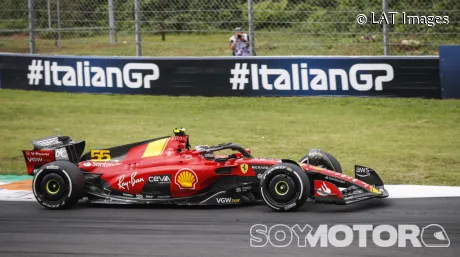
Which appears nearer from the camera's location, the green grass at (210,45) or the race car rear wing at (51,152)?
the race car rear wing at (51,152)

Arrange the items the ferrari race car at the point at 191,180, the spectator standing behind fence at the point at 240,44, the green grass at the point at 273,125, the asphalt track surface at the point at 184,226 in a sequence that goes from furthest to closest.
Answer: the spectator standing behind fence at the point at 240,44 < the green grass at the point at 273,125 < the ferrari race car at the point at 191,180 < the asphalt track surface at the point at 184,226

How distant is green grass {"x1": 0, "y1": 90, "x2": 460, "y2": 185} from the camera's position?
14797 millimetres

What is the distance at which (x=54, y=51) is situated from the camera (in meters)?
23.1

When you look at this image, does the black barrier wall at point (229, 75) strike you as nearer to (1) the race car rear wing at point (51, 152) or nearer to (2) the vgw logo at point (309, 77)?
(2) the vgw logo at point (309, 77)

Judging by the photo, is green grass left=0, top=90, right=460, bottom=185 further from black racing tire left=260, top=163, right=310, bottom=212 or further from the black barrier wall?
black racing tire left=260, top=163, right=310, bottom=212

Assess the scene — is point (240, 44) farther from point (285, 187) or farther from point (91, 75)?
point (285, 187)

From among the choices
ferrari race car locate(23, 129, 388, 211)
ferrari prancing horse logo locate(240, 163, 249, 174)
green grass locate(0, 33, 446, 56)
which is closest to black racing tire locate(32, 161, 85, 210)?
ferrari race car locate(23, 129, 388, 211)

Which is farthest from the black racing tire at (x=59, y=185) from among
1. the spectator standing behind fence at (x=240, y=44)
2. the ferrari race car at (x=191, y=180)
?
the spectator standing behind fence at (x=240, y=44)

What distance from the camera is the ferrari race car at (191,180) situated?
10.4 metres

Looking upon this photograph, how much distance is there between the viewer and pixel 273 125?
18.1 metres

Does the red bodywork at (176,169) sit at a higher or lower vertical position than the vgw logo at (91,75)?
lower

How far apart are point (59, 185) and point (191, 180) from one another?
1.60 m

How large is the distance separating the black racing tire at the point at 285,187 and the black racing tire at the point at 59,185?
7.41 feet

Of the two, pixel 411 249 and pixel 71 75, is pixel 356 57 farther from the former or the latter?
pixel 411 249
